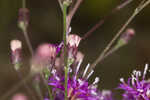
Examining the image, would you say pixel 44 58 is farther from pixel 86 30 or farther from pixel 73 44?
pixel 86 30

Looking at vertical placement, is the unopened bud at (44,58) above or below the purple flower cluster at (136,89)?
above

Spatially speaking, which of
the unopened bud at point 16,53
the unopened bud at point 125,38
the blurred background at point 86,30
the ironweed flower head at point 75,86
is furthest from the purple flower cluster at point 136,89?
the blurred background at point 86,30

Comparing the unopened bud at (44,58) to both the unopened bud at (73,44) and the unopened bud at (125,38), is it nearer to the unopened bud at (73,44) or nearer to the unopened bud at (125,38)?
the unopened bud at (73,44)

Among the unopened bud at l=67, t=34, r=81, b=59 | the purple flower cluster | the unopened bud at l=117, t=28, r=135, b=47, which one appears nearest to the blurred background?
the unopened bud at l=117, t=28, r=135, b=47

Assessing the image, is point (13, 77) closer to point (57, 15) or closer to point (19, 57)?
point (57, 15)

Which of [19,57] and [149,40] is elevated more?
[149,40]

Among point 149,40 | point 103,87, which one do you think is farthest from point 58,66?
point 149,40

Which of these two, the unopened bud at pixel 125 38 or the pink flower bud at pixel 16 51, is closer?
the pink flower bud at pixel 16 51
